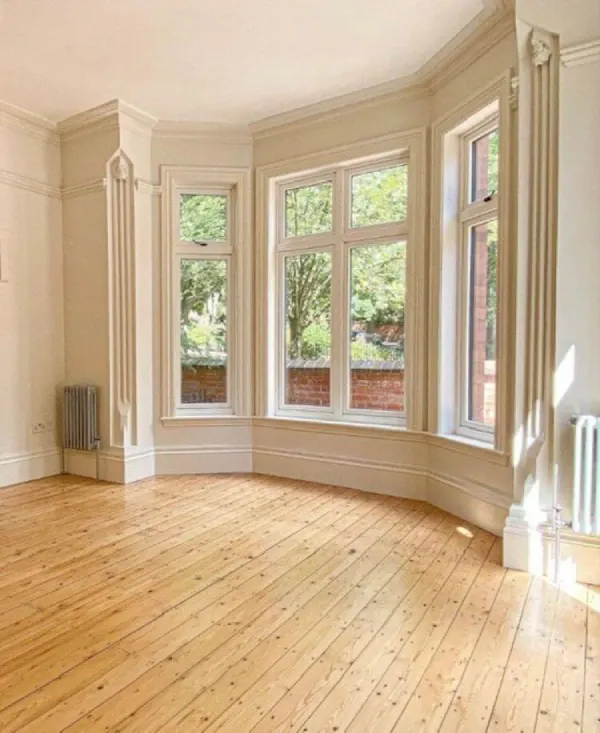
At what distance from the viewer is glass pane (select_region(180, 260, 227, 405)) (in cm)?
520

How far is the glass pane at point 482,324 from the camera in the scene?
3777 mm

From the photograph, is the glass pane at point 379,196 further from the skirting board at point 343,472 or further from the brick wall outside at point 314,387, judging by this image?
the skirting board at point 343,472

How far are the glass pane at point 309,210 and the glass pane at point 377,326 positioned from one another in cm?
44

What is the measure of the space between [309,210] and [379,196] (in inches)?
27.8

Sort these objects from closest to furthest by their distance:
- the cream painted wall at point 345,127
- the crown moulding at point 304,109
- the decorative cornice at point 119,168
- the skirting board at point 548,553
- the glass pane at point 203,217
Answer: the skirting board at point 548,553, the crown moulding at point 304,109, the cream painted wall at point 345,127, the decorative cornice at point 119,168, the glass pane at point 203,217

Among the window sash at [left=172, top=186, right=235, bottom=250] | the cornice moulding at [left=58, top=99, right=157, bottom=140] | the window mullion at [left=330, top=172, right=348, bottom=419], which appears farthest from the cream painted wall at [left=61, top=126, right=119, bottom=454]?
the window mullion at [left=330, top=172, right=348, bottom=419]

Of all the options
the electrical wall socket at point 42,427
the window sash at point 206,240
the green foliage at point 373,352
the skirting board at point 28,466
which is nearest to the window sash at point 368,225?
the green foliage at point 373,352

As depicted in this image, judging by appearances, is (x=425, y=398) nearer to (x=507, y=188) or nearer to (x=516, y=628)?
(x=507, y=188)

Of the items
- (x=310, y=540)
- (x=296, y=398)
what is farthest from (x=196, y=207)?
(x=310, y=540)

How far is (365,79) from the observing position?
4.22 m

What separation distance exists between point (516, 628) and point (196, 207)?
4.37 meters

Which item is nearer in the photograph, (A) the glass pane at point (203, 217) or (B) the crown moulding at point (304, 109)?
(B) the crown moulding at point (304, 109)

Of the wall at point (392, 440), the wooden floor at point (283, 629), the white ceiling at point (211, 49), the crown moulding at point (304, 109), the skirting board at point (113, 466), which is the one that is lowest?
the wooden floor at point (283, 629)

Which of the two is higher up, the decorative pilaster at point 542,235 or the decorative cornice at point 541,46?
the decorative cornice at point 541,46
